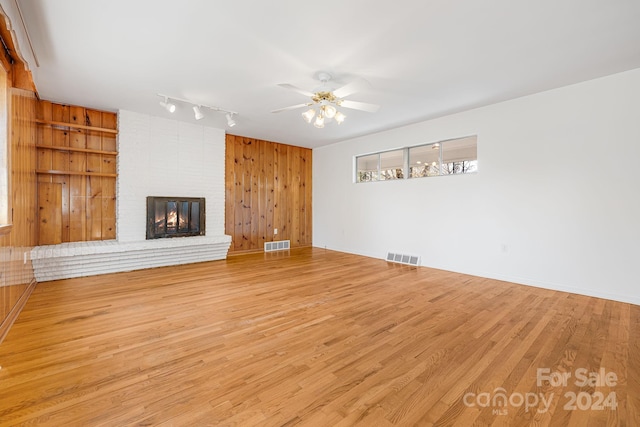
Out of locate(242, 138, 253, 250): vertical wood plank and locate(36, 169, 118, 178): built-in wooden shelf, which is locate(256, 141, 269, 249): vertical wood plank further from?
locate(36, 169, 118, 178): built-in wooden shelf

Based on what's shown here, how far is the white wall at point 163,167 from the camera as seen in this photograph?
15.5ft

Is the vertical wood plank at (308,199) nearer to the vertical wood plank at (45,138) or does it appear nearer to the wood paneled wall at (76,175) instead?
the wood paneled wall at (76,175)

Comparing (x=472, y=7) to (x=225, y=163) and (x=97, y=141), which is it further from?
(x=97, y=141)

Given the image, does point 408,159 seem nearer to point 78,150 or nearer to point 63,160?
point 78,150

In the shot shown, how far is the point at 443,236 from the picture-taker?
4910 millimetres

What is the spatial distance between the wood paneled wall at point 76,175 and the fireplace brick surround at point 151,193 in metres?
0.28

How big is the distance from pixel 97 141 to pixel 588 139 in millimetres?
7242

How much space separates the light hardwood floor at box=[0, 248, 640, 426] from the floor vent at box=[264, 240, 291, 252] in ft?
9.90

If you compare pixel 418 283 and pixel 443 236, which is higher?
pixel 443 236

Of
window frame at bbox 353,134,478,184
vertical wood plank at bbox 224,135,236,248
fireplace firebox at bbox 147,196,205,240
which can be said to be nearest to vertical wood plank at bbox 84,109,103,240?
fireplace firebox at bbox 147,196,205,240

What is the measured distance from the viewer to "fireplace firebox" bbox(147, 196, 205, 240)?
191 inches

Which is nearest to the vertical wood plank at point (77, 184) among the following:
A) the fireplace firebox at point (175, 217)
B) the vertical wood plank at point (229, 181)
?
the fireplace firebox at point (175, 217)

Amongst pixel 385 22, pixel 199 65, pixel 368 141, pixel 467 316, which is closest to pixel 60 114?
pixel 199 65

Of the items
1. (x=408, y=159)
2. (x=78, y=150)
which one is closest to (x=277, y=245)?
(x=408, y=159)
